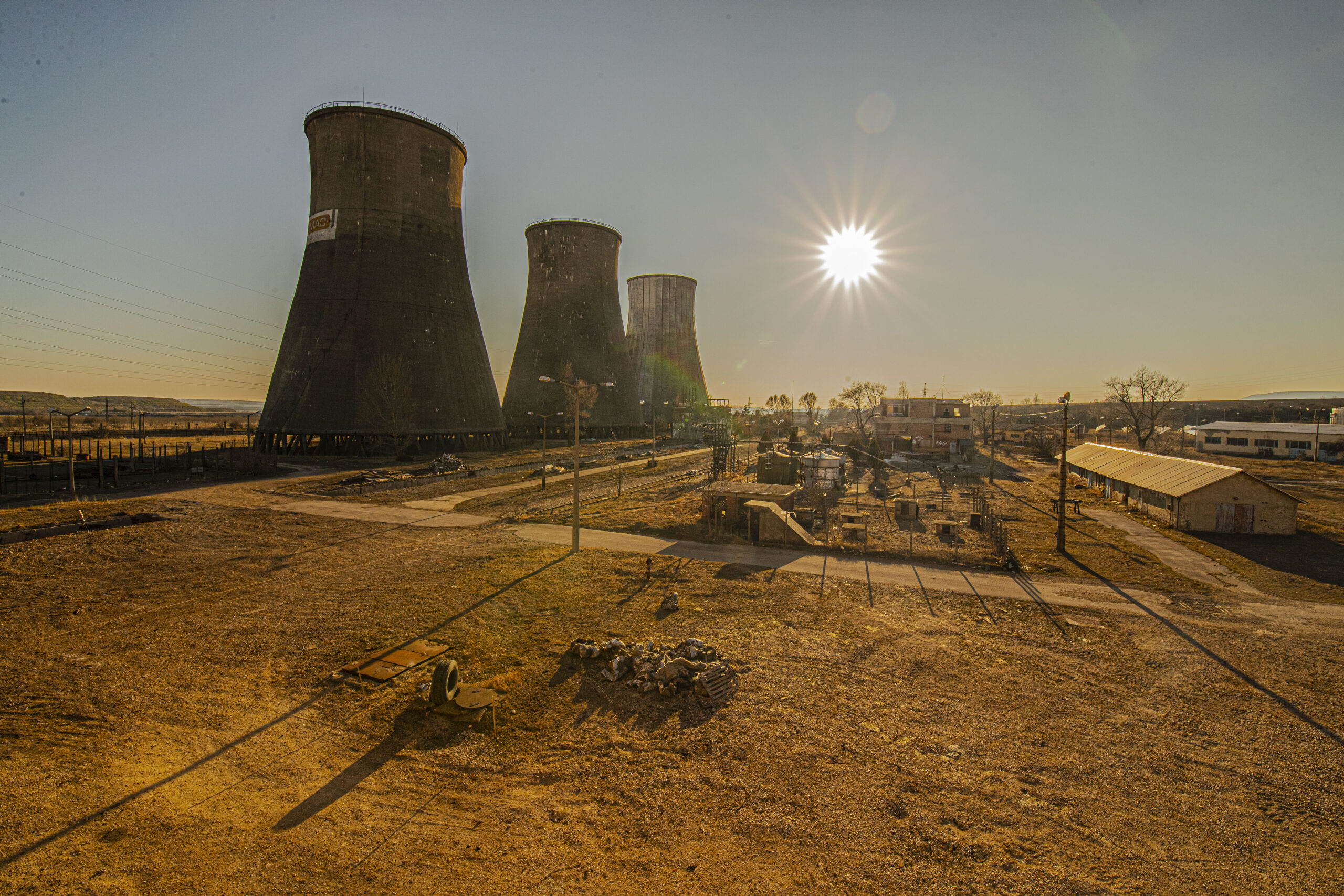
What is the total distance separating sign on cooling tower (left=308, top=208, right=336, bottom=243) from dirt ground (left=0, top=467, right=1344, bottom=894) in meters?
36.1

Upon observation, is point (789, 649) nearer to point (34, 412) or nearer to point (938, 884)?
point (938, 884)

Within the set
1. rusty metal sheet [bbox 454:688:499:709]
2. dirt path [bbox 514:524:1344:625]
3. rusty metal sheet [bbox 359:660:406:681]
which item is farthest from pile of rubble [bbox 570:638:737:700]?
dirt path [bbox 514:524:1344:625]

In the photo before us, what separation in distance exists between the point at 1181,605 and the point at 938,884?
50.3 ft

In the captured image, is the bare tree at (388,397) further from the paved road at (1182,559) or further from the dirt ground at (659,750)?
the paved road at (1182,559)

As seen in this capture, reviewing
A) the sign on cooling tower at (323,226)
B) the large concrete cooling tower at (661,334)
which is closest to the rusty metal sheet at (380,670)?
the sign on cooling tower at (323,226)

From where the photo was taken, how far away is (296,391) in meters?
42.9

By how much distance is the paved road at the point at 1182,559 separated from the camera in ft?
58.0

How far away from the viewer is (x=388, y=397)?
143 ft

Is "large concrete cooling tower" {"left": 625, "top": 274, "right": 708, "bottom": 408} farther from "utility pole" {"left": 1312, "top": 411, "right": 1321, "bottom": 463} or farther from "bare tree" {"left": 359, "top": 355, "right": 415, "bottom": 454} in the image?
"utility pole" {"left": 1312, "top": 411, "right": 1321, "bottom": 463}

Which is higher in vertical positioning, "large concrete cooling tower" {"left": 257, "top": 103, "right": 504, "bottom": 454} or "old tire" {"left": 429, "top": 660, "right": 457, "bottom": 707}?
"large concrete cooling tower" {"left": 257, "top": 103, "right": 504, "bottom": 454}

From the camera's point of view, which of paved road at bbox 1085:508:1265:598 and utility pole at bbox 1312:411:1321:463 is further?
utility pole at bbox 1312:411:1321:463

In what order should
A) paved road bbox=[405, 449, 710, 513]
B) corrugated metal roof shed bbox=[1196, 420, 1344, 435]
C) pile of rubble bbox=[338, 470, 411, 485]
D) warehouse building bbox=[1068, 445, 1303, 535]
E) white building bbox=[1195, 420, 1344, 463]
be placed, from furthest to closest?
corrugated metal roof shed bbox=[1196, 420, 1344, 435]
white building bbox=[1195, 420, 1344, 463]
pile of rubble bbox=[338, 470, 411, 485]
paved road bbox=[405, 449, 710, 513]
warehouse building bbox=[1068, 445, 1303, 535]

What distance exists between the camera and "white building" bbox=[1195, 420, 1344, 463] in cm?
5866

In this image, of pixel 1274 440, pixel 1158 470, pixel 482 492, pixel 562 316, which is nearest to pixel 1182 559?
pixel 1158 470
